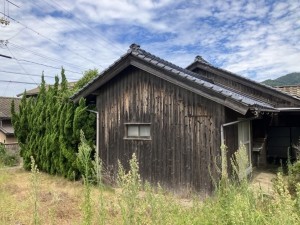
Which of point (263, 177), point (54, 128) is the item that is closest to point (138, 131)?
point (54, 128)

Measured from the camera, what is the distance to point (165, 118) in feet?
27.8

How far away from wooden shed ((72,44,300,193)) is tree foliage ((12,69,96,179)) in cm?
73

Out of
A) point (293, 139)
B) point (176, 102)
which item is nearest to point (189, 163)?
point (176, 102)

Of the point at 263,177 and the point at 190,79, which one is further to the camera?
the point at 263,177

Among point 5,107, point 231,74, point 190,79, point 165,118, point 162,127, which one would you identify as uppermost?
point 231,74

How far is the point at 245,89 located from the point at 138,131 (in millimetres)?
6371

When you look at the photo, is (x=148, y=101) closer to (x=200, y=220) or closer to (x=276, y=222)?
(x=200, y=220)

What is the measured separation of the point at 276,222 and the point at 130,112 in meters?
6.98

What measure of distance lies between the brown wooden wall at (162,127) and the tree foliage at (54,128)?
93 cm

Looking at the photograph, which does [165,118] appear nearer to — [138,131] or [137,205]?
[138,131]

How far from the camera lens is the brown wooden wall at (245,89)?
466 inches

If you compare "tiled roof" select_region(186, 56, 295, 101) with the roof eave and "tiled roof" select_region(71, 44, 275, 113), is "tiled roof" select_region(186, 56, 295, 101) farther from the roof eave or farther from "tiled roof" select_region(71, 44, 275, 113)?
"tiled roof" select_region(71, 44, 275, 113)

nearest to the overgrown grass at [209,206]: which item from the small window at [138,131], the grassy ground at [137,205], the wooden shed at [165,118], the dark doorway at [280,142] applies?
the grassy ground at [137,205]

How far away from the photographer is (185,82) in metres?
7.82
